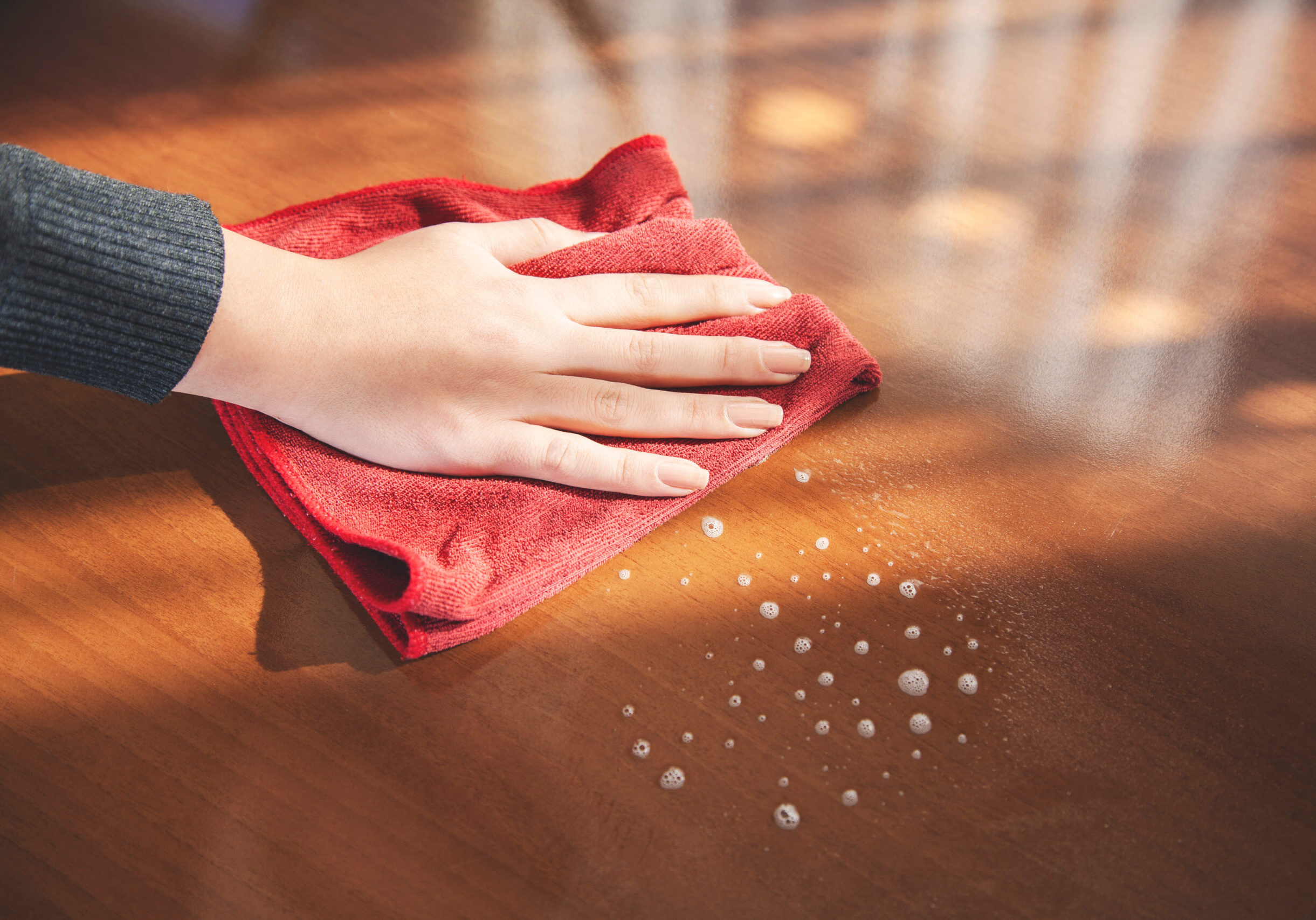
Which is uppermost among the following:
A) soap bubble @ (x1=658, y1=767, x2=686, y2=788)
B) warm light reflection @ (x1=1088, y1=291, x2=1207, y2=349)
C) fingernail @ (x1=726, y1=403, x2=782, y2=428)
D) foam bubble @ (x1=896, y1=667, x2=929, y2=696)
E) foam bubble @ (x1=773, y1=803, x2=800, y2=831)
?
warm light reflection @ (x1=1088, y1=291, x2=1207, y2=349)

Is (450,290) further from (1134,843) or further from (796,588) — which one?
(1134,843)

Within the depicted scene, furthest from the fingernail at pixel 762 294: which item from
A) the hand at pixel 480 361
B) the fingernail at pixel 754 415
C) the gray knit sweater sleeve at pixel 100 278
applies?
the gray knit sweater sleeve at pixel 100 278

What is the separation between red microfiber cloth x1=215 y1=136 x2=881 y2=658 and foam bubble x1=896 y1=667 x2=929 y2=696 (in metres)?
0.22

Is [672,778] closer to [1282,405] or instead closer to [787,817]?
[787,817]

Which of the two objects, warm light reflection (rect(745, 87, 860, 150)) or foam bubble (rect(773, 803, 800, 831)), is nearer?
foam bubble (rect(773, 803, 800, 831))

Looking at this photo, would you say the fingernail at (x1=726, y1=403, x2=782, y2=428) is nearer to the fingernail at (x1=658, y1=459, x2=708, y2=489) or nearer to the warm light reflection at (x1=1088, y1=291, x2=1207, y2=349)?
the fingernail at (x1=658, y1=459, x2=708, y2=489)

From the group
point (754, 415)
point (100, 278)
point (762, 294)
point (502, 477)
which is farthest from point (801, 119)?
point (100, 278)

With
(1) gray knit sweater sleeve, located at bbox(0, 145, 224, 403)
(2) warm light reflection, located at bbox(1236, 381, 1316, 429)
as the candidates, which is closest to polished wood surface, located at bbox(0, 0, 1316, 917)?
(2) warm light reflection, located at bbox(1236, 381, 1316, 429)

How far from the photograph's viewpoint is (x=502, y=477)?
0.74m

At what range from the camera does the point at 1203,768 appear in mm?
599

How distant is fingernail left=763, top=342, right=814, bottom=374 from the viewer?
0.76 metres

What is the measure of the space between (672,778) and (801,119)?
0.75 m

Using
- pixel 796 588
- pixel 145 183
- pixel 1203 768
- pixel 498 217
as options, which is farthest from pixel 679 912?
pixel 145 183

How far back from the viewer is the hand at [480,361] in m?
0.72
